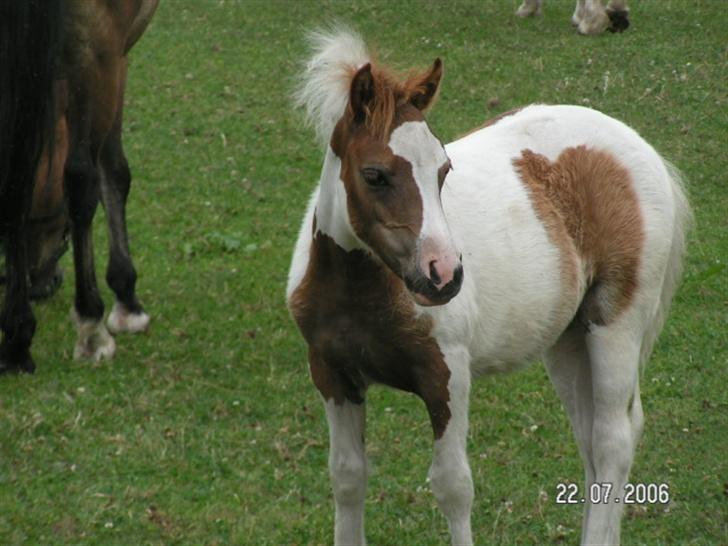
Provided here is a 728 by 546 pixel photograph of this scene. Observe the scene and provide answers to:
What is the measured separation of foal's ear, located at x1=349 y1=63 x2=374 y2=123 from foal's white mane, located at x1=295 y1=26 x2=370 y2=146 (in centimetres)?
9

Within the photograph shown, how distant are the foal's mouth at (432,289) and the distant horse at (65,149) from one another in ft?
9.29

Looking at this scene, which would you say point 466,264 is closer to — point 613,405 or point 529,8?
point 613,405

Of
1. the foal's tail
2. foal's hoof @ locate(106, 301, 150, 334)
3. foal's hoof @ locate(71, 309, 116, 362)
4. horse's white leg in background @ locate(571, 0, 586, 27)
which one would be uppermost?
the foal's tail

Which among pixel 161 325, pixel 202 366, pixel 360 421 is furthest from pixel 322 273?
pixel 161 325

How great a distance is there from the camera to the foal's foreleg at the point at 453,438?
14.1 feet

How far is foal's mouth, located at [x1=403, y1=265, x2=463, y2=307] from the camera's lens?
3.89 meters

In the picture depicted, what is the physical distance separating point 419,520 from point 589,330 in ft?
3.48

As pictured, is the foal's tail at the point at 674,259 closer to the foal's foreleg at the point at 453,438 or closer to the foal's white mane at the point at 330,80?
the foal's foreleg at the point at 453,438

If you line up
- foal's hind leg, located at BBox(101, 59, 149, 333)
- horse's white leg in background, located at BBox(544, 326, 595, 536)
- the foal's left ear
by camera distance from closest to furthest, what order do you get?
the foal's left ear, horse's white leg in background, located at BBox(544, 326, 595, 536), foal's hind leg, located at BBox(101, 59, 149, 333)

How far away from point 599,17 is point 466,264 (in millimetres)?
9219

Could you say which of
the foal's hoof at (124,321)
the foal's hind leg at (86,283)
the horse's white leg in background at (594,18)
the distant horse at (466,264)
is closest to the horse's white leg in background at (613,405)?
the distant horse at (466,264)

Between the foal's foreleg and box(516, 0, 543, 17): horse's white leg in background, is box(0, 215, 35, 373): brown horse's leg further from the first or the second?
box(516, 0, 543, 17): horse's white leg in background

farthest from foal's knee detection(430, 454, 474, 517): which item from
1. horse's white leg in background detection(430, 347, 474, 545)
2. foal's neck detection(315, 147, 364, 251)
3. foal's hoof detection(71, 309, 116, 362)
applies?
foal's hoof detection(71, 309, 116, 362)

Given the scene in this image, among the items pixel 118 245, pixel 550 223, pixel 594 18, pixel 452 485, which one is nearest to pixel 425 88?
pixel 550 223
